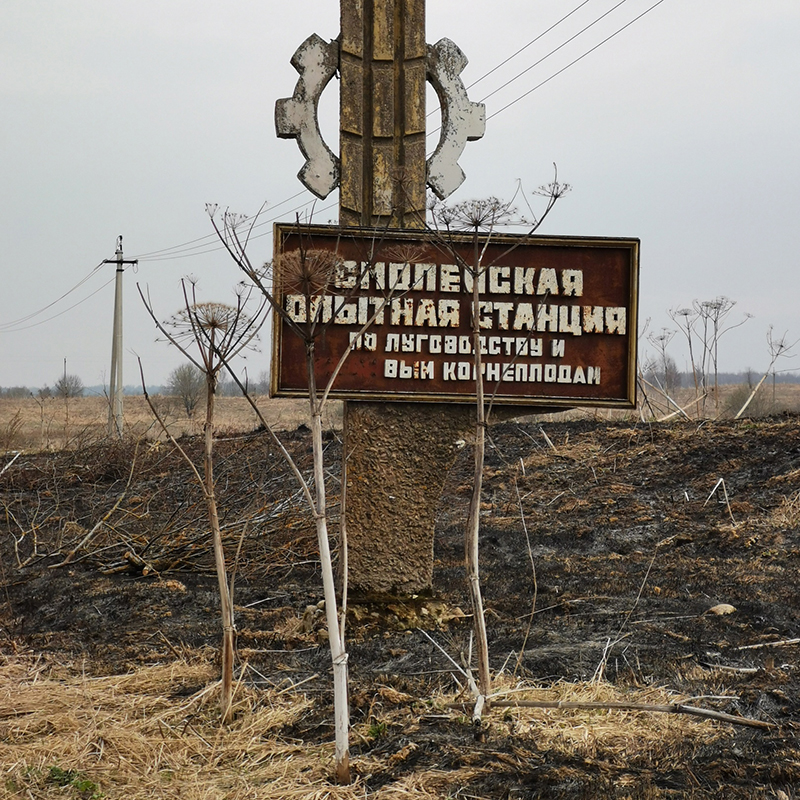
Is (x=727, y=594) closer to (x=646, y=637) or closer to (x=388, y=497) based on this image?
(x=646, y=637)

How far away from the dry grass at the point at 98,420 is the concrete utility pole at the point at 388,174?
749 cm

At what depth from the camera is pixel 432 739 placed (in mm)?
3658

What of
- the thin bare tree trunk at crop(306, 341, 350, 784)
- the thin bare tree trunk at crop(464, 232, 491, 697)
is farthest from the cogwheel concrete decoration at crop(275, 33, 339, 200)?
the thin bare tree trunk at crop(306, 341, 350, 784)

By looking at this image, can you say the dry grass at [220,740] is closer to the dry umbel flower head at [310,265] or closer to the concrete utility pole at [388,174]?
the concrete utility pole at [388,174]

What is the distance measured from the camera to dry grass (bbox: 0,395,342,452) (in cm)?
1471

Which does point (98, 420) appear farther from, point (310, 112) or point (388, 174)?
point (388, 174)

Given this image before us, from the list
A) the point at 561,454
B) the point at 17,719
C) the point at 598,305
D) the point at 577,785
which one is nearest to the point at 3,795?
the point at 17,719

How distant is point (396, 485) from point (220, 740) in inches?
82.6

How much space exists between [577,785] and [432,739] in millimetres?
639

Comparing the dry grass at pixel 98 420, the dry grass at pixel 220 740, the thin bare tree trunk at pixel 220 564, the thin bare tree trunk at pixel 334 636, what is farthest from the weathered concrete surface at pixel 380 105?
the dry grass at pixel 98 420

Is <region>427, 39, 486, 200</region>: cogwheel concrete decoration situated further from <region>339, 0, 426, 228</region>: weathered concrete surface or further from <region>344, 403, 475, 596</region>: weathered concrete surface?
<region>344, 403, 475, 596</region>: weathered concrete surface

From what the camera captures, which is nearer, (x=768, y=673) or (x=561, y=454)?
(x=768, y=673)

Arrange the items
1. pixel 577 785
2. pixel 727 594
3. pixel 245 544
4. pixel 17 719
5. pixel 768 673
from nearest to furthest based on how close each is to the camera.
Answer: pixel 577 785 < pixel 17 719 < pixel 768 673 < pixel 727 594 < pixel 245 544

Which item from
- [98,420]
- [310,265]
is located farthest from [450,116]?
[98,420]
